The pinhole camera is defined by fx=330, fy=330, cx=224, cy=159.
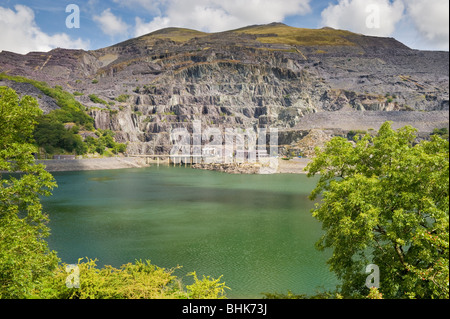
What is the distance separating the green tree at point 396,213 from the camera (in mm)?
7367

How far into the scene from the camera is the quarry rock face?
98250mm

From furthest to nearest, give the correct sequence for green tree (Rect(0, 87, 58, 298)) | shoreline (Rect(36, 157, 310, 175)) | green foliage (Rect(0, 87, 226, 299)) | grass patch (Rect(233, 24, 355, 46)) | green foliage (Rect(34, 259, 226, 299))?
grass patch (Rect(233, 24, 355, 46))
shoreline (Rect(36, 157, 310, 175))
green foliage (Rect(34, 259, 226, 299))
green foliage (Rect(0, 87, 226, 299))
green tree (Rect(0, 87, 58, 298))

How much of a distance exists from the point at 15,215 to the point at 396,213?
1102 centimetres

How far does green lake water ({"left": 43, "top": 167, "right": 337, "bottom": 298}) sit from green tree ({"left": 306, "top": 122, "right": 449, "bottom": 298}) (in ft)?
13.9

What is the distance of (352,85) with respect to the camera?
138 metres

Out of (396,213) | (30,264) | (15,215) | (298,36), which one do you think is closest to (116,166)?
(15,215)

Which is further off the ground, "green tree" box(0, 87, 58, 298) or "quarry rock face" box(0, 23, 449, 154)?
"quarry rock face" box(0, 23, 449, 154)

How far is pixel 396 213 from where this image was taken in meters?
7.95

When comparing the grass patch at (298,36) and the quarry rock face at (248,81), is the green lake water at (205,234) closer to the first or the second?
the quarry rock face at (248,81)

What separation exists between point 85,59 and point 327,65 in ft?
369

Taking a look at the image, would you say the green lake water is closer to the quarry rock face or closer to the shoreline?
the shoreline

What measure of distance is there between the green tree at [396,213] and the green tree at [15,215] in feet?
27.6

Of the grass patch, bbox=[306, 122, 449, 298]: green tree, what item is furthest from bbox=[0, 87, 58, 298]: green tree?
the grass patch
